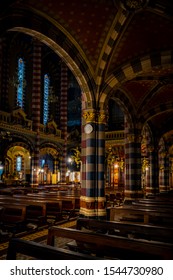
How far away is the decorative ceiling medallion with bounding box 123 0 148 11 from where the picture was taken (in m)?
7.03

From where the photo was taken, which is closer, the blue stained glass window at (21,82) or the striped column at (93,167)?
the striped column at (93,167)

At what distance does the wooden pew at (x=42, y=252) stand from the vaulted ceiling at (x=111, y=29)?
5.20 meters

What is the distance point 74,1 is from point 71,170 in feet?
84.8

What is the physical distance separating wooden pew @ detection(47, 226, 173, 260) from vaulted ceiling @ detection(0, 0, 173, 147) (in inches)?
206

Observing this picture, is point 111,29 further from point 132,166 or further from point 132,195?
point 132,195

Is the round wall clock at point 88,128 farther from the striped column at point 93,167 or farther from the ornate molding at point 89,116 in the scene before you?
the ornate molding at point 89,116

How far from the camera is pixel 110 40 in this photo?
8.39 meters

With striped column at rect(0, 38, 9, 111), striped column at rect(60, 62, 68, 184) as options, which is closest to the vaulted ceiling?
striped column at rect(60, 62, 68, 184)

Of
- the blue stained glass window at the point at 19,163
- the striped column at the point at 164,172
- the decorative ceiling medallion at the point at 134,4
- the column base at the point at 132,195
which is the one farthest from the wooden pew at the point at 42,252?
the blue stained glass window at the point at 19,163

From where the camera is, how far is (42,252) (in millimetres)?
2898

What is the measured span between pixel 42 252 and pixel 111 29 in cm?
720

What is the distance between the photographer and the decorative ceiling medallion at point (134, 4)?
Result: 7.03m

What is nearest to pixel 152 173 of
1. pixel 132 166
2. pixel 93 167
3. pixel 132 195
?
pixel 132 166
